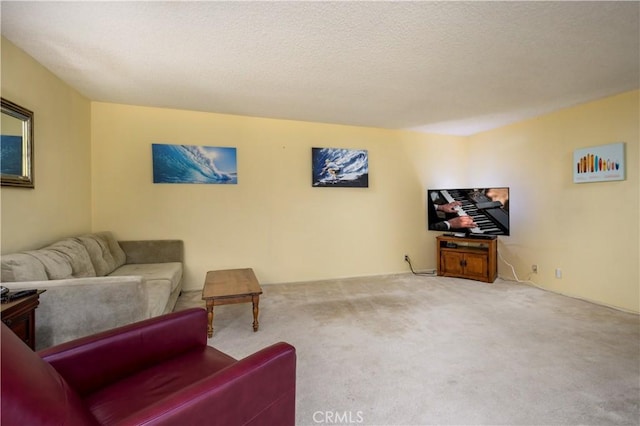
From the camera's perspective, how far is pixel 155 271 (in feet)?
9.82

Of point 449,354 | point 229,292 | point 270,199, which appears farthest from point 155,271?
point 449,354

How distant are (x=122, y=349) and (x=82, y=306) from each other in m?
0.86

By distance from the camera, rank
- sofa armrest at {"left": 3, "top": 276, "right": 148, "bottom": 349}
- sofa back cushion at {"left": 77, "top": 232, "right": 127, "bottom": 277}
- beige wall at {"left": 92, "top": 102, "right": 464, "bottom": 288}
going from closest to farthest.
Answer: sofa armrest at {"left": 3, "top": 276, "right": 148, "bottom": 349}
sofa back cushion at {"left": 77, "top": 232, "right": 127, "bottom": 277}
beige wall at {"left": 92, "top": 102, "right": 464, "bottom": 288}

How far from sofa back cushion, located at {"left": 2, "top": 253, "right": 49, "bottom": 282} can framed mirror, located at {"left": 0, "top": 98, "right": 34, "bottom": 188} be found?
617 millimetres

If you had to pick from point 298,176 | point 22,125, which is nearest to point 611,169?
point 298,176

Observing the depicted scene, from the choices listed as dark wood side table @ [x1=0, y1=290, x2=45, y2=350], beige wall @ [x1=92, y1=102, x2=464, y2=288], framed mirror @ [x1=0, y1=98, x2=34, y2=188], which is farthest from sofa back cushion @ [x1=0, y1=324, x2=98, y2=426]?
beige wall @ [x1=92, y1=102, x2=464, y2=288]

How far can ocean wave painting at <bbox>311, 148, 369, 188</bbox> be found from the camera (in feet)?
13.9

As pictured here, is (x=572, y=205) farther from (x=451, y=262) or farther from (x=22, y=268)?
(x=22, y=268)

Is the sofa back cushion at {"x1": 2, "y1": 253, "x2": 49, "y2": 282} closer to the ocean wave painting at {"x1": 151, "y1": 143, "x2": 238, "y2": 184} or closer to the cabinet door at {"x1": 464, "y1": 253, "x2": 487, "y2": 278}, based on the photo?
the ocean wave painting at {"x1": 151, "y1": 143, "x2": 238, "y2": 184}

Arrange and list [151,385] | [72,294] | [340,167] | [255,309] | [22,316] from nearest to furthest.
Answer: [151,385] → [22,316] → [72,294] → [255,309] → [340,167]

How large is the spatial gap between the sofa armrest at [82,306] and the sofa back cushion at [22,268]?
0.46 feet

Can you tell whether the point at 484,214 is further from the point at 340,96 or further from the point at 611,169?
the point at 340,96

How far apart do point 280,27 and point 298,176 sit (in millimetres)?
2359

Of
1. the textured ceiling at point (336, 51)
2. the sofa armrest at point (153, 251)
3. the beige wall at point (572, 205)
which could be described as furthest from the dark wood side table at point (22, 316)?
the beige wall at point (572, 205)
